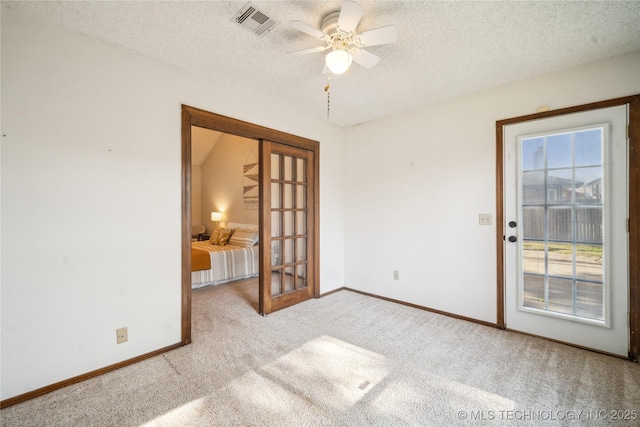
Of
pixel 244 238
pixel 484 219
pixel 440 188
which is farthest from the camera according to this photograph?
pixel 244 238

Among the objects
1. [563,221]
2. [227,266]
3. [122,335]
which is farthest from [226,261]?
[563,221]

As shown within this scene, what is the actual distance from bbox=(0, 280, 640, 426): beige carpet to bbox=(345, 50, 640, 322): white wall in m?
0.64

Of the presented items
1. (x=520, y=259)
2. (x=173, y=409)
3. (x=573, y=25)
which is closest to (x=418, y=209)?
(x=520, y=259)

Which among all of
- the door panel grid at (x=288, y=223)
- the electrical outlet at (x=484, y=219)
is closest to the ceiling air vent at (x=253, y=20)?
the door panel grid at (x=288, y=223)

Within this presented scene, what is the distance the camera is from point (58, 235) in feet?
6.05

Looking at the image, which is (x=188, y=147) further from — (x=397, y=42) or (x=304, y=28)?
(x=397, y=42)

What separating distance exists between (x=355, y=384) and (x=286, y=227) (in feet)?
6.54

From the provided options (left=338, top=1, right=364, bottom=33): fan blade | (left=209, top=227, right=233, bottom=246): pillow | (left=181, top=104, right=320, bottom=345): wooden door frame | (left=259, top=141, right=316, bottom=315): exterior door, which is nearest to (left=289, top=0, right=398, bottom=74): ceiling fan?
(left=338, top=1, right=364, bottom=33): fan blade

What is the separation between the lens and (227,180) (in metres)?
6.64

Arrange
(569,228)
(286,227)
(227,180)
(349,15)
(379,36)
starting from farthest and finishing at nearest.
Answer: (227,180)
(286,227)
(569,228)
(379,36)
(349,15)

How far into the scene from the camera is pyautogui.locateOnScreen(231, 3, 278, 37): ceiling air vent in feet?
5.56

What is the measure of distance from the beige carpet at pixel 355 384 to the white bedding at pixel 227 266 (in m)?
1.54

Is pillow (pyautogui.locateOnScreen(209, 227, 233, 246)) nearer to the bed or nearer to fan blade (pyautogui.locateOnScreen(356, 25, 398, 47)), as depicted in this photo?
the bed

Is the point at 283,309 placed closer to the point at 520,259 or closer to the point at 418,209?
the point at 418,209
